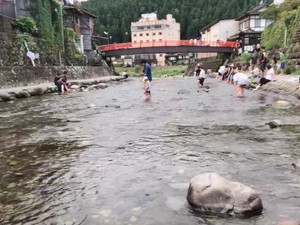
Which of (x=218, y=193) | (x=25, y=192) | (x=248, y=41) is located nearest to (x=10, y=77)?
(x=25, y=192)

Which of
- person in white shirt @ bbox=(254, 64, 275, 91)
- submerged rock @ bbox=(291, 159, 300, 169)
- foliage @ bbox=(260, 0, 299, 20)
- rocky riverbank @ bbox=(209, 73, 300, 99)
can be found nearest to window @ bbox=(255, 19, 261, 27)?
foliage @ bbox=(260, 0, 299, 20)

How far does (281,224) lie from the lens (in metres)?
3.21

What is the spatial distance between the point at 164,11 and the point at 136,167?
121096mm

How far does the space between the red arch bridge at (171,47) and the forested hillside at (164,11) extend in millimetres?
49863

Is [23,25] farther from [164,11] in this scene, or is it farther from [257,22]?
[164,11]

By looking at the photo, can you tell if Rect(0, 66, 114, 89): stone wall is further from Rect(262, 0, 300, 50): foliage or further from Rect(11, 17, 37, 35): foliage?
Rect(262, 0, 300, 50): foliage

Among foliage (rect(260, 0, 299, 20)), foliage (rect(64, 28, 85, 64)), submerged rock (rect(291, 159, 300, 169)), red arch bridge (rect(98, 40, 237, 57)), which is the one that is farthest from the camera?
red arch bridge (rect(98, 40, 237, 57))

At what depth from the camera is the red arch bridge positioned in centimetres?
5316

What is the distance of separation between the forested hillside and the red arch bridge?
164ft

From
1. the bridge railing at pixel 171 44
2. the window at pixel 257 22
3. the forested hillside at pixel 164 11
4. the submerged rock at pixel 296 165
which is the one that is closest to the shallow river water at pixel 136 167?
the submerged rock at pixel 296 165

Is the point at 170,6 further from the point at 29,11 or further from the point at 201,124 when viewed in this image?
the point at 201,124

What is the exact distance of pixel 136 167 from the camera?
17.5 ft

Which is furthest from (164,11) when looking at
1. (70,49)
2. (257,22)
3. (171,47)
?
(70,49)

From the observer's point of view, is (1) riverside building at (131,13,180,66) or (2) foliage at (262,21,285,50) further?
(1) riverside building at (131,13,180,66)
